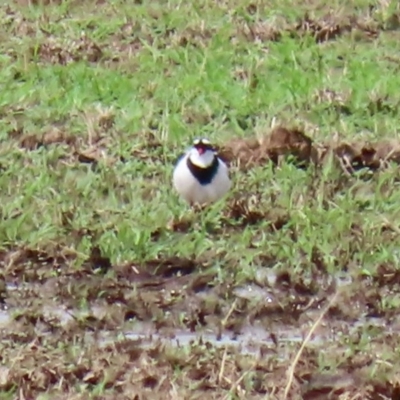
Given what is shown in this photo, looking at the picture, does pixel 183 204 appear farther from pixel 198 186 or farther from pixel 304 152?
pixel 304 152

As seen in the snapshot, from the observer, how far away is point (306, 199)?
7605mm

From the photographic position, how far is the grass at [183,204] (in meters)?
5.68

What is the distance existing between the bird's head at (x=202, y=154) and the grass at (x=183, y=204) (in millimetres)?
208

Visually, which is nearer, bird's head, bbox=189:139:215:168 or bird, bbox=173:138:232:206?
bird, bbox=173:138:232:206

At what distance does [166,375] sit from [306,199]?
2.29m

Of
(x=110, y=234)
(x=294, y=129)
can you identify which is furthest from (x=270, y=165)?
(x=110, y=234)

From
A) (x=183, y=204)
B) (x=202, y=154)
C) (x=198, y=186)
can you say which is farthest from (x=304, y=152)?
(x=198, y=186)

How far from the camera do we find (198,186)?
7.38 m

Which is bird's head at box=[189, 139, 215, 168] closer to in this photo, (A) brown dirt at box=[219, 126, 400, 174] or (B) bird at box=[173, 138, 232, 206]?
(B) bird at box=[173, 138, 232, 206]

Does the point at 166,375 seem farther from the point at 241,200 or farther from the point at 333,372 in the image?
the point at 241,200

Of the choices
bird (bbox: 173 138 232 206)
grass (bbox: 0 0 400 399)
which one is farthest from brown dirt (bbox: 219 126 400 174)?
bird (bbox: 173 138 232 206)

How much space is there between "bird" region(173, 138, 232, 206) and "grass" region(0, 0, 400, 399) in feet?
0.28

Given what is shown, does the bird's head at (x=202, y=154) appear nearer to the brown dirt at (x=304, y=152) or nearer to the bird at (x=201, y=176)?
the bird at (x=201, y=176)

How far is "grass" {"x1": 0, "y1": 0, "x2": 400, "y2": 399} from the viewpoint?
5.68 m
